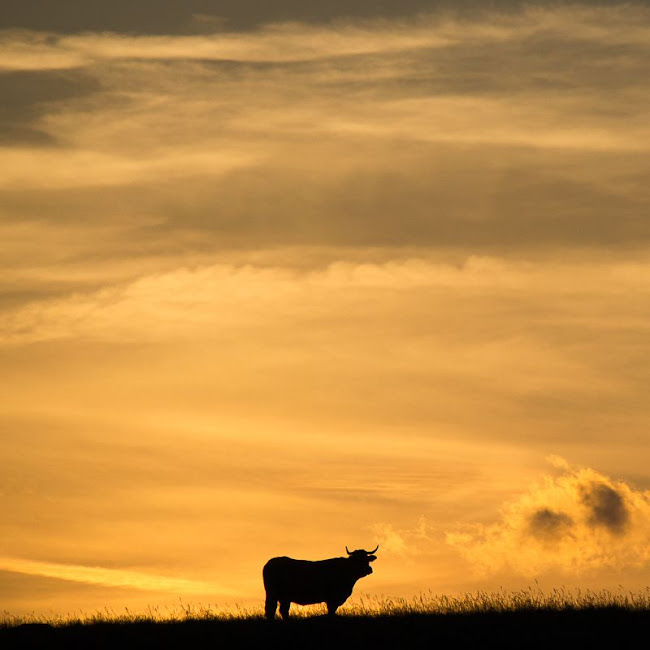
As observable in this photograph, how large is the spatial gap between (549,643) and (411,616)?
438 cm

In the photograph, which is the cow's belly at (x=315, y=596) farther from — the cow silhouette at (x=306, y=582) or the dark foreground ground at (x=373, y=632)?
the dark foreground ground at (x=373, y=632)

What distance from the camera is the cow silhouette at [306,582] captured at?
112 feet

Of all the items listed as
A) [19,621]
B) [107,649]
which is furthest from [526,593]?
[19,621]

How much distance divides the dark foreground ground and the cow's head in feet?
11.8

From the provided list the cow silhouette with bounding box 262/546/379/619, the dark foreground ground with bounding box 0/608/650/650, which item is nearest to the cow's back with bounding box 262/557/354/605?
the cow silhouette with bounding box 262/546/379/619

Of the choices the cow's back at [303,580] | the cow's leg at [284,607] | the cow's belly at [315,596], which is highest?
the cow's back at [303,580]

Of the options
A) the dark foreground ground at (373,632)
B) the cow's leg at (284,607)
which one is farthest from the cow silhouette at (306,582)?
the dark foreground ground at (373,632)

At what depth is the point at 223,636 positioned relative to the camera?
98.8 ft

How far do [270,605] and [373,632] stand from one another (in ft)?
16.4

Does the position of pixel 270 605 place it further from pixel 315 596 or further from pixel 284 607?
pixel 315 596

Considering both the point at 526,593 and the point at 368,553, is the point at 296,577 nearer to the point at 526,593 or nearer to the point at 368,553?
the point at 368,553

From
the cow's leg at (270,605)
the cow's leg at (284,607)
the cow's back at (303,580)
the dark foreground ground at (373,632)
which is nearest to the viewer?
the dark foreground ground at (373,632)

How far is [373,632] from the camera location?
29734 mm

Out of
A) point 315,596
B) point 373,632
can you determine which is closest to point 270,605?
point 315,596
